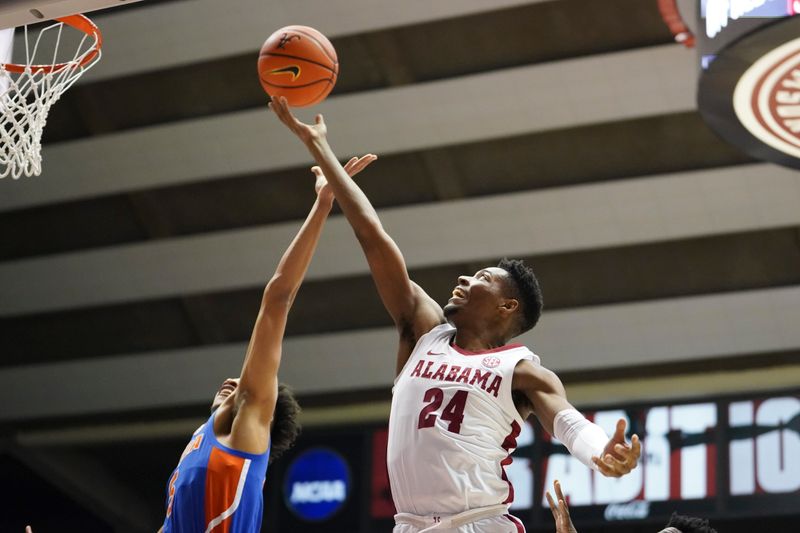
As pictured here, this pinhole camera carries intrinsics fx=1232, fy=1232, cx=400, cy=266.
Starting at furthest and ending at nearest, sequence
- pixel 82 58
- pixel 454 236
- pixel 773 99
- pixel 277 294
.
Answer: pixel 454 236
pixel 773 99
pixel 82 58
pixel 277 294

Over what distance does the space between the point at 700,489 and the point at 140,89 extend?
28.7 ft

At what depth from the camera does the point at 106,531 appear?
18.2 meters

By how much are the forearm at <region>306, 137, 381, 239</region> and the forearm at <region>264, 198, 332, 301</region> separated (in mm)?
235

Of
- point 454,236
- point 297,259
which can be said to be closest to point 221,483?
point 297,259

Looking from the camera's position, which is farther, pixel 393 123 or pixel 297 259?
pixel 393 123

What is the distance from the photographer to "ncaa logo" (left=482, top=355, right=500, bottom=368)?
4516 mm

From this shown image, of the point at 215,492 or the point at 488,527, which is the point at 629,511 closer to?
the point at 215,492

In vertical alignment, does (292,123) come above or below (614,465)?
above

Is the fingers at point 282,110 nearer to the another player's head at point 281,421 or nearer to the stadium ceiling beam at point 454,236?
the another player's head at point 281,421

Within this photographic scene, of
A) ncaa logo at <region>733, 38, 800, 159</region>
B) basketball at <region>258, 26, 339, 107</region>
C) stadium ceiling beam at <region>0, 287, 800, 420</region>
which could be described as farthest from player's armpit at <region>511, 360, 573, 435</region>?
stadium ceiling beam at <region>0, 287, 800, 420</region>

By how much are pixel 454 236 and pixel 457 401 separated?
10845 mm

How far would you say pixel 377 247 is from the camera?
480 centimetres

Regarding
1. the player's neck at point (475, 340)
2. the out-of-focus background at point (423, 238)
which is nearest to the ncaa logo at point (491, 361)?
the player's neck at point (475, 340)

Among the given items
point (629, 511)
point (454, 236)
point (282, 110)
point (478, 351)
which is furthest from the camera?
point (454, 236)
